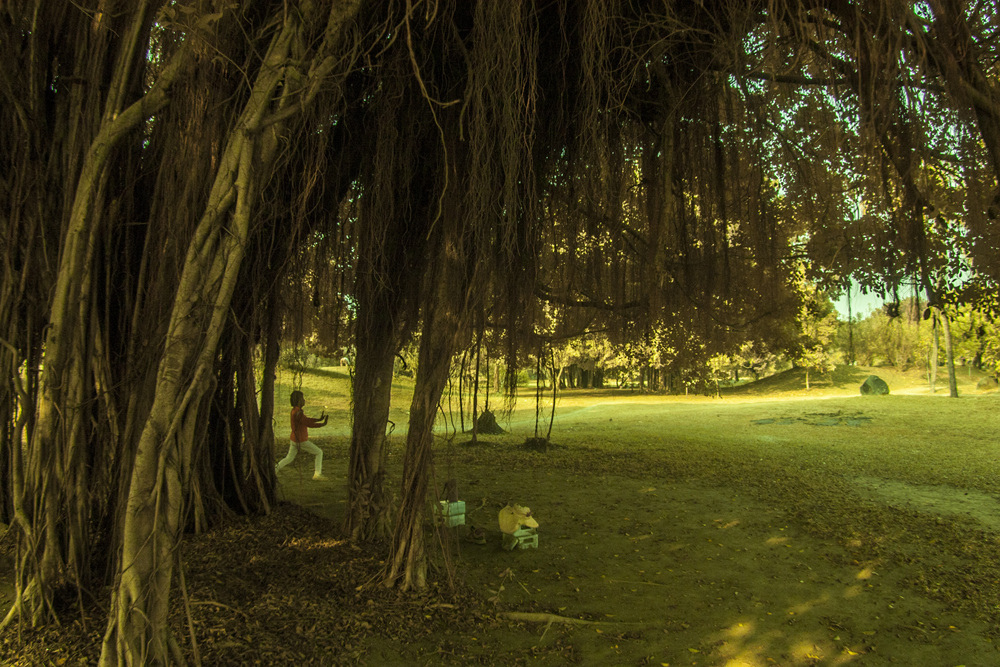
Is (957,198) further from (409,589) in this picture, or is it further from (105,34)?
(105,34)

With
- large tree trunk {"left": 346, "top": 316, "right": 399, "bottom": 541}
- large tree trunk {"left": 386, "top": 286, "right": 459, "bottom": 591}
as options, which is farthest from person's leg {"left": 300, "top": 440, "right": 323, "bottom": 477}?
large tree trunk {"left": 386, "top": 286, "right": 459, "bottom": 591}

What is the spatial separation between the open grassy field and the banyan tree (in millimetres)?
363

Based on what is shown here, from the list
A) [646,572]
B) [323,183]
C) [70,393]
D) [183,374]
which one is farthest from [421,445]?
[646,572]

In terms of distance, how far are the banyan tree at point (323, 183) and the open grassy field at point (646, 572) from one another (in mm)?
363

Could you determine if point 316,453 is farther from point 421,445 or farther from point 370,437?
point 421,445

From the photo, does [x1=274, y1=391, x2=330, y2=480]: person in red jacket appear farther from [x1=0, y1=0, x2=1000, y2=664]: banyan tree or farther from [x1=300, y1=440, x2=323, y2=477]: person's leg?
[x1=0, y1=0, x2=1000, y2=664]: banyan tree

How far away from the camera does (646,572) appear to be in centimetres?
413

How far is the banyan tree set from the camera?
2.57 metres

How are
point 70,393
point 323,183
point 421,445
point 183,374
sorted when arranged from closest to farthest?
point 183,374 < point 70,393 < point 323,183 < point 421,445

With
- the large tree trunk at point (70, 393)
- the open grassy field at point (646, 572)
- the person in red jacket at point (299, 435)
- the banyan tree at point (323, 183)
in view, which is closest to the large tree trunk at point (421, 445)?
the banyan tree at point (323, 183)

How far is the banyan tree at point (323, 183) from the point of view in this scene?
257cm

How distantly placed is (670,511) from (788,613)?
218cm

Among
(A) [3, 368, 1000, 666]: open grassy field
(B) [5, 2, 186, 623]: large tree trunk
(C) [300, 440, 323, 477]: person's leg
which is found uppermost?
(B) [5, 2, 186, 623]: large tree trunk

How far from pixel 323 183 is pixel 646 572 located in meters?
3.16
